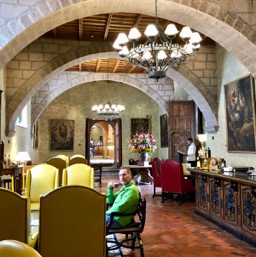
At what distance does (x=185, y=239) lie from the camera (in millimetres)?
4789

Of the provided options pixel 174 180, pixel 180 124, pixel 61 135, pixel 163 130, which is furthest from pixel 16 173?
pixel 163 130

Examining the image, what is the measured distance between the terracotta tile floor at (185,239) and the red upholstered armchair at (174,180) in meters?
1.04

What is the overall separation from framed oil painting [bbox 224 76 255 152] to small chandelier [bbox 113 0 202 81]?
206cm

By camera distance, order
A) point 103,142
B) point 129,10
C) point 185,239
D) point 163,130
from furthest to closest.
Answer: point 103,142, point 163,130, point 129,10, point 185,239

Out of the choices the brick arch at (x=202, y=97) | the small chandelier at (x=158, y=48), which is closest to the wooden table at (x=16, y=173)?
the small chandelier at (x=158, y=48)

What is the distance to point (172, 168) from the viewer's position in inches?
311

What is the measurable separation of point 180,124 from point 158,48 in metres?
6.50

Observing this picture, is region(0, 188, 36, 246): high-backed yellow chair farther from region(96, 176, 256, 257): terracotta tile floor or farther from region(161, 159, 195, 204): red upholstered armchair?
region(161, 159, 195, 204): red upholstered armchair

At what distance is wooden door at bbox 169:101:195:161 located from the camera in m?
11.1

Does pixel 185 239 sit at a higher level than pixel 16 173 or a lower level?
lower

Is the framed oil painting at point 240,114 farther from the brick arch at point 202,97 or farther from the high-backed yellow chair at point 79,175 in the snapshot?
the high-backed yellow chair at point 79,175

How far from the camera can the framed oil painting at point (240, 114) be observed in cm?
670

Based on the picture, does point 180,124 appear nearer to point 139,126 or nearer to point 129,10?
point 139,126

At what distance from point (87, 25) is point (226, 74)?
365 cm
